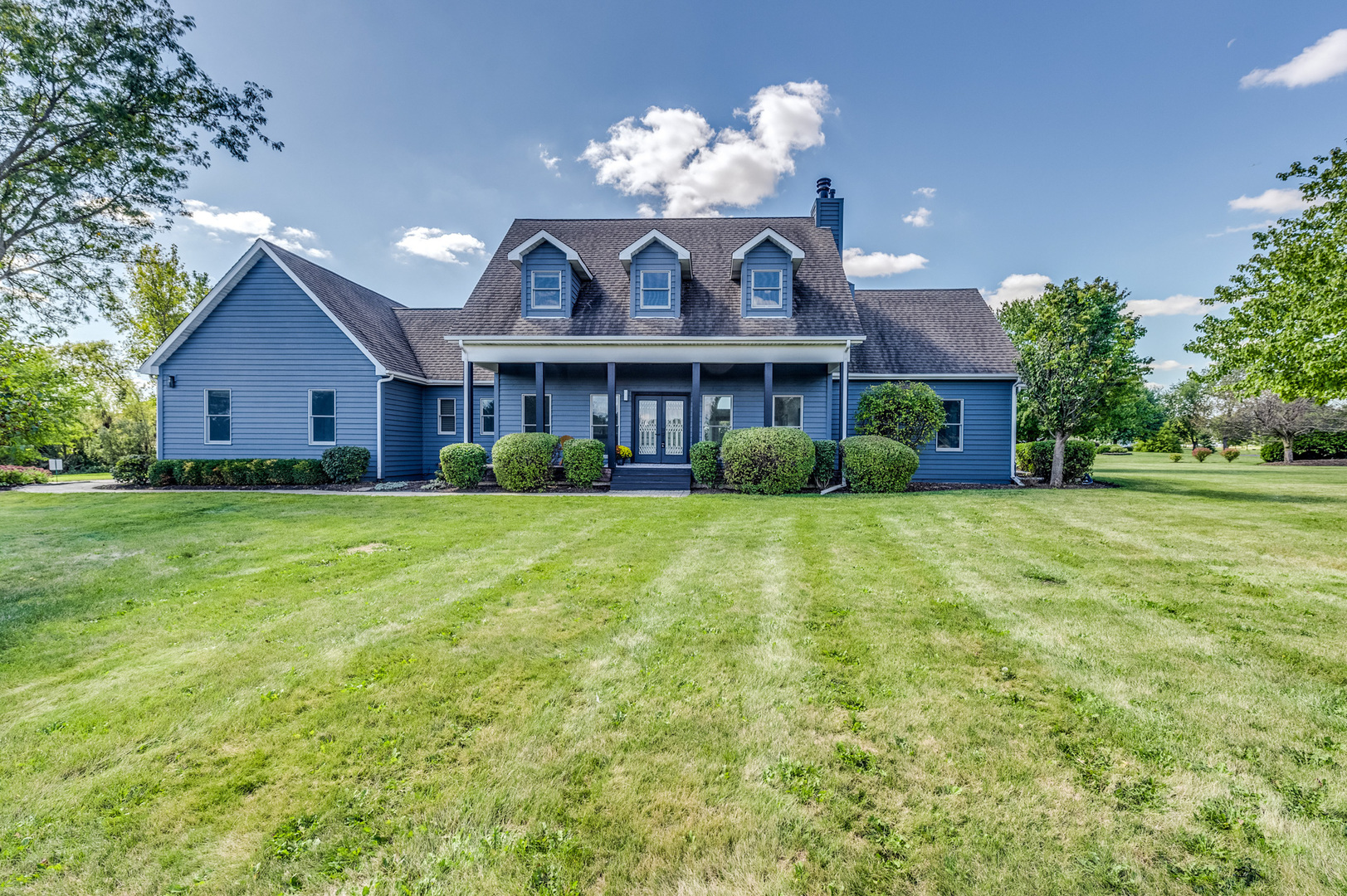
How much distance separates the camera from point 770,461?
12.0 metres

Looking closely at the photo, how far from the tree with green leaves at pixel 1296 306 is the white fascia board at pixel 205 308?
23.6 metres

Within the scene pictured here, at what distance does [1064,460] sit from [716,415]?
9630mm

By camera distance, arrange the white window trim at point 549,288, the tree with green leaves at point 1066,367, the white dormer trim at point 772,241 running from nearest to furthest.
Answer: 1. the tree with green leaves at point 1066,367
2. the white dormer trim at point 772,241
3. the white window trim at point 549,288

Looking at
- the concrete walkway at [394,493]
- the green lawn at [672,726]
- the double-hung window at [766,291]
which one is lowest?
the green lawn at [672,726]

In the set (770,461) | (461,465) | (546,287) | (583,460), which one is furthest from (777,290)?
(461,465)

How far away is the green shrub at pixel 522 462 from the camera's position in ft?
41.7

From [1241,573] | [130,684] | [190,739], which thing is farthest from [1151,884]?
[1241,573]

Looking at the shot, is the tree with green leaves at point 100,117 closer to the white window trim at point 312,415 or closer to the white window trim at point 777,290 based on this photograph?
the white window trim at point 312,415

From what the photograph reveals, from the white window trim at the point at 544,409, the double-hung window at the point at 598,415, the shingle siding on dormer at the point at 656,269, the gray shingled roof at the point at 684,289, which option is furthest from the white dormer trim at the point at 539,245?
the double-hung window at the point at 598,415

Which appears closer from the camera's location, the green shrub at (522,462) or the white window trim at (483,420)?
the green shrub at (522,462)

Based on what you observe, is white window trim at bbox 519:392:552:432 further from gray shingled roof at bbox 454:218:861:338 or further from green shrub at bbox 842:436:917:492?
green shrub at bbox 842:436:917:492

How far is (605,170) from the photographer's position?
1842 centimetres

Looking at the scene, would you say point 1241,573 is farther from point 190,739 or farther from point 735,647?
point 190,739

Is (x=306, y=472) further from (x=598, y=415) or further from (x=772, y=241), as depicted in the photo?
(x=772, y=241)
